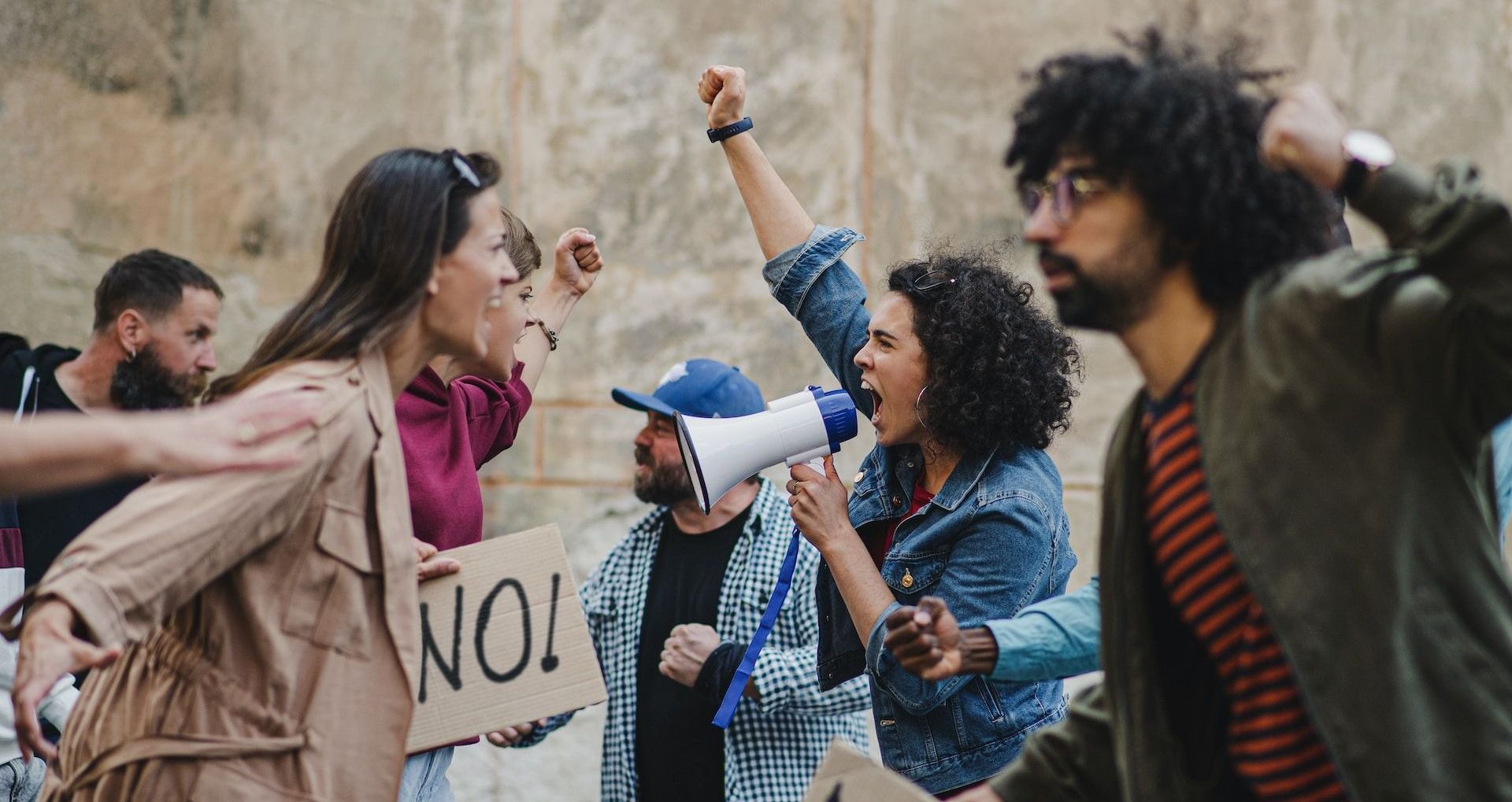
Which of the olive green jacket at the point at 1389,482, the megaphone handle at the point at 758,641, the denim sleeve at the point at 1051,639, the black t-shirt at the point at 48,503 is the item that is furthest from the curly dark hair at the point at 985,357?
the black t-shirt at the point at 48,503

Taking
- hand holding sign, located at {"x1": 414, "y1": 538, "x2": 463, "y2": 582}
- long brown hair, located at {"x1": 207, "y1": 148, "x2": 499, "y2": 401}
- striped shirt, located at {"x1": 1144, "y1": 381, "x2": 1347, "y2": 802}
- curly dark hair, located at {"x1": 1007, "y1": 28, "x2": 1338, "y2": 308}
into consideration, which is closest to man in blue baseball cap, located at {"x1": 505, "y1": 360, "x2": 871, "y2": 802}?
hand holding sign, located at {"x1": 414, "y1": 538, "x2": 463, "y2": 582}

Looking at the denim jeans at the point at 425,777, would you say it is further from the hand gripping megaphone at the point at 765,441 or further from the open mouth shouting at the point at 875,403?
the open mouth shouting at the point at 875,403

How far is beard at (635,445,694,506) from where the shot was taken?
4.45 m

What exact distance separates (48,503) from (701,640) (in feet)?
6.41

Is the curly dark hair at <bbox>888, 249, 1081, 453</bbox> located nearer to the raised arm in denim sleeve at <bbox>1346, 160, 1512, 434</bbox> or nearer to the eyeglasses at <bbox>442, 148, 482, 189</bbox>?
the eyeglasses at <bbox>442, 148, 482, 189</bbox>

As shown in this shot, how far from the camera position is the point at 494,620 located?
3242 millimetres

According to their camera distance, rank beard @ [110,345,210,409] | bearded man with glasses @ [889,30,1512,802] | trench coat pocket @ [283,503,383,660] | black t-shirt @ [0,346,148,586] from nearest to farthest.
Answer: bearded man with glasses @ [889,30,1512,802], trench coat pocket @ [283,503,383,660], black t-shirt @ [0,346,148,586], beard @ [110,345,210,409]

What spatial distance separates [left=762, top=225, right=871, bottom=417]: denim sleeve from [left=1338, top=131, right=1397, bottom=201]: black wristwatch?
1841mm

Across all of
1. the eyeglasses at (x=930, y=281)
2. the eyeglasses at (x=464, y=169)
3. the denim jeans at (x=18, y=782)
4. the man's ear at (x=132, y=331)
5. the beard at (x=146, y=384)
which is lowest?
the denim jeans at (x=18, y=782)

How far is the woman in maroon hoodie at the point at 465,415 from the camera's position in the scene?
3.60 m

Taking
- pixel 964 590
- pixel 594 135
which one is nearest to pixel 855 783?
pixel 964 590

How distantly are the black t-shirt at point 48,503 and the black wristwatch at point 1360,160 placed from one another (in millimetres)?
3579

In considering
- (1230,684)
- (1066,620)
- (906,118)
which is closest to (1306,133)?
(1230,684)

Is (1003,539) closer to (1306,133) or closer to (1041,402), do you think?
(1041,402)
